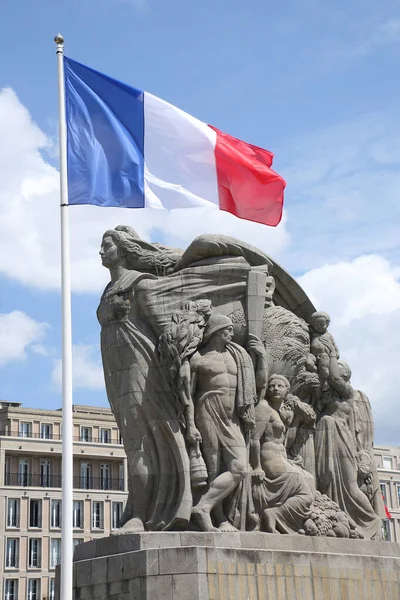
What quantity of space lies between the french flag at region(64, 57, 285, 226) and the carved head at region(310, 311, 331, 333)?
2.06 m

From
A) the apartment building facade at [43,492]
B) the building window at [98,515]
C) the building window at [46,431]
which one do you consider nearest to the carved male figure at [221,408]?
the apartment building facade at [43,492]

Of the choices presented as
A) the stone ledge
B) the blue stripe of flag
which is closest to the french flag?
the blue stripe of flag

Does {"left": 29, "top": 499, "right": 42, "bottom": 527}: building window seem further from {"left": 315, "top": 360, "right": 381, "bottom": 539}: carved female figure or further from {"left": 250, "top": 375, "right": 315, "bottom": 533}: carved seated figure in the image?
{"left": 250, "top": 375, "right": 315, "bottom": 533}: carved seated figure

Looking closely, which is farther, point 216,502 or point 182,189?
point 182,189

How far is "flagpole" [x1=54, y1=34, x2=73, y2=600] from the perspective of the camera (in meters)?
13.6

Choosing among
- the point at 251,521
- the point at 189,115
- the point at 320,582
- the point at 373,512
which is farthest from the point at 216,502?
the point at 189,115

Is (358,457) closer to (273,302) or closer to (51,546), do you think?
(273,302)

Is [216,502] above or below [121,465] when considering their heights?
below

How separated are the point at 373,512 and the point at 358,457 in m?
1.04

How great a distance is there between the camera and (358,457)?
18.8 m

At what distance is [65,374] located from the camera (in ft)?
46.4

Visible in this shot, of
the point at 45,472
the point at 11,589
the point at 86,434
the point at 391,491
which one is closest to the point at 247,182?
the point at 11,589

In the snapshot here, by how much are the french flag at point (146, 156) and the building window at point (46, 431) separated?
A: 3978cm

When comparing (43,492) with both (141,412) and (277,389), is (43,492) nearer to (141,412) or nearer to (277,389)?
(277,389)
